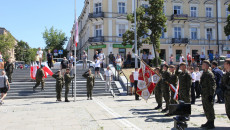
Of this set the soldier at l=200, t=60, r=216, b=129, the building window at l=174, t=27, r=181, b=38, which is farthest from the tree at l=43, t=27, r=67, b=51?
the soldier at l=200, t=60, r=216, b=129

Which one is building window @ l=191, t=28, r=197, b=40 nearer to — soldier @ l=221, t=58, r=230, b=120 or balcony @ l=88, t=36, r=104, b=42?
balcony @ l=88, t=36, r=104, b=42

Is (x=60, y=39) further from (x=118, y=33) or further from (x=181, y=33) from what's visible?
(x=181, y=33)

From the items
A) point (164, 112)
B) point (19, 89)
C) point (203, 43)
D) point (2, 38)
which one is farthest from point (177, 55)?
point (2, 38)

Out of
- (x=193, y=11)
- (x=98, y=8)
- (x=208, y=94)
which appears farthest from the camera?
(x=193, y=11)

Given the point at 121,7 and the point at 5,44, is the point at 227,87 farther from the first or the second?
the point at 5,44

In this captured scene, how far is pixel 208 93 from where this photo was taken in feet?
21.1

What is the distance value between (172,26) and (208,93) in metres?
34.6

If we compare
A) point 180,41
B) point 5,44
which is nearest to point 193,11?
point 180,41

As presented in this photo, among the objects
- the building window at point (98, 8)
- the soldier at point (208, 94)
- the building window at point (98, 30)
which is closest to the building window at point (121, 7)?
the building window at point (98, 8)

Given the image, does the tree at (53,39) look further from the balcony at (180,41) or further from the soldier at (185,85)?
the soldier at (185,85)

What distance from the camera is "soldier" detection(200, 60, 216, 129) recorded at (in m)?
6.31

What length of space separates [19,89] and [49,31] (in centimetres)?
4170

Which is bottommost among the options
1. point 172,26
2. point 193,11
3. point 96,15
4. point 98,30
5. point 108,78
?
point 108,78

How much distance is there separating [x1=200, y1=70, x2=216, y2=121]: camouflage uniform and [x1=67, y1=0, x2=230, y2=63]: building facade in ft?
96.3
